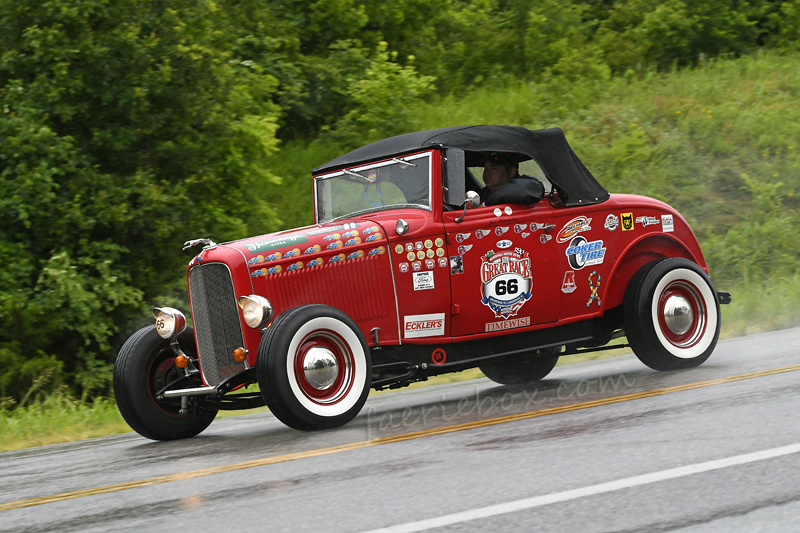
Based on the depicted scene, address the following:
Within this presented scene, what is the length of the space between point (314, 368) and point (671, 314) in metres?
3.35

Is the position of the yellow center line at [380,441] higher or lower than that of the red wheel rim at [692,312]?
lower

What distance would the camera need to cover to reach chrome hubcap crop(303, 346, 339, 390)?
608 cm

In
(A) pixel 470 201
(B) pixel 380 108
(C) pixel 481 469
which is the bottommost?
(C) pixel 481 469

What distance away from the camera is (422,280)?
687cm

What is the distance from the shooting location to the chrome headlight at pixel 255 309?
6145 mm

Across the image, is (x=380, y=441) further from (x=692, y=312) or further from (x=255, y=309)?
(x=692, y=312)

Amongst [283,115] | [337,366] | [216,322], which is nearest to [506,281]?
[337,366]

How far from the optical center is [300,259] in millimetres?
6461

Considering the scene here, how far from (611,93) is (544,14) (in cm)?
566

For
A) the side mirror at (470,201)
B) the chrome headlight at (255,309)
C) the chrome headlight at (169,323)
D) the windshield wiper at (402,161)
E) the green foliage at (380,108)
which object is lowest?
the chrome headlight at (169,323)

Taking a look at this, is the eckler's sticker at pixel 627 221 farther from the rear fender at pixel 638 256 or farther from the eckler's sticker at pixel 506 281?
the eckler's sticker at pixel 506 281

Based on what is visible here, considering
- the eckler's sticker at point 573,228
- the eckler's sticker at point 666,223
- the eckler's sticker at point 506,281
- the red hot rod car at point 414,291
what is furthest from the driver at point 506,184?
the eckler's sticker at point 666,223

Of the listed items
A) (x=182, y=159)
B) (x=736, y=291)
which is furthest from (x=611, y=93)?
(x=182, y=159)

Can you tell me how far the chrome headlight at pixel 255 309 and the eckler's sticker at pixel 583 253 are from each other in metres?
2.71
